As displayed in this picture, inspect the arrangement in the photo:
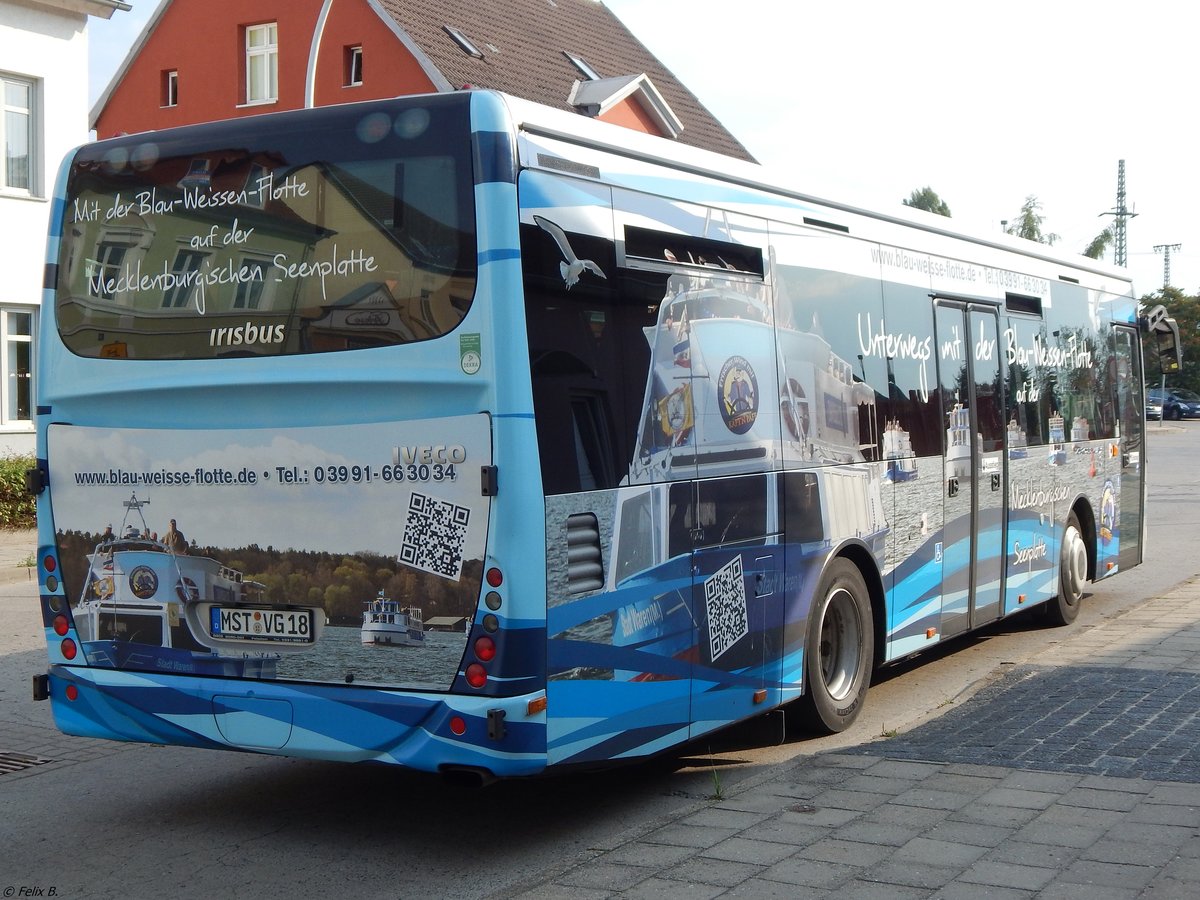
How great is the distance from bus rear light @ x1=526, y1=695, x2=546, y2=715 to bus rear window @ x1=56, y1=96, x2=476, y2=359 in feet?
4.76

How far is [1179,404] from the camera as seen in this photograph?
243 feet

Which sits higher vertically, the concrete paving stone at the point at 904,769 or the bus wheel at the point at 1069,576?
the bus wheel at the point at 1069,576

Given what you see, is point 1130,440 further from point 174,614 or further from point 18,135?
point 18,135

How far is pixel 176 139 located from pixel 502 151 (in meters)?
1.64

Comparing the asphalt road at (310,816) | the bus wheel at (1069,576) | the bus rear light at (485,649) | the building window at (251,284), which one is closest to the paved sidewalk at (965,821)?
the asphalt road at (310,816)

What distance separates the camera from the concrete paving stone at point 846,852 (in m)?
5.38

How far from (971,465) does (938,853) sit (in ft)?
14.2

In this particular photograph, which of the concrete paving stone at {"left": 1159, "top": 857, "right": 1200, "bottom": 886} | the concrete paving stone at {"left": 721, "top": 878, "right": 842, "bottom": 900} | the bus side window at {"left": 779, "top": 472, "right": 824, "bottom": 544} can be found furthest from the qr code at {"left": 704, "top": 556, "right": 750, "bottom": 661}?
the concrete paving stone at {"left": 1159, "top": 857, "right": 1200, "bottom": 886}

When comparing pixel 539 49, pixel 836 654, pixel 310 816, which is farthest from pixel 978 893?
pixel 539 49

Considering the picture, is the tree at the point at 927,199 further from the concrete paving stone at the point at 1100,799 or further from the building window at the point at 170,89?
the concrete paving stone at the point at 1100,799

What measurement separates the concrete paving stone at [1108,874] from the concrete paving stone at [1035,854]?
6 cm

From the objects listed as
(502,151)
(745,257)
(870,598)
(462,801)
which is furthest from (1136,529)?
(502,151)

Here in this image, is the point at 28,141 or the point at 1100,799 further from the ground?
the point at 28,141

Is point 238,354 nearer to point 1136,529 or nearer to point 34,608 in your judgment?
point 34,608
